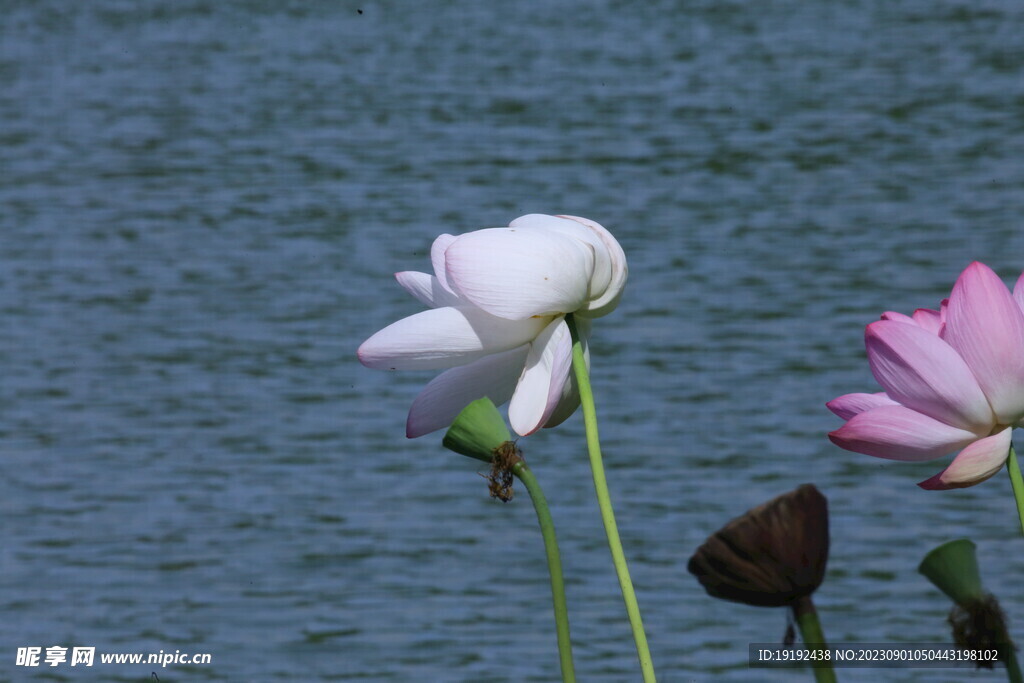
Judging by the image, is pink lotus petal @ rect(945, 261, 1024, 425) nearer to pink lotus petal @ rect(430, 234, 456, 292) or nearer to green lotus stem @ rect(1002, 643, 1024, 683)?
green lotus stem @ rect(1002, 643, 1024, 683)

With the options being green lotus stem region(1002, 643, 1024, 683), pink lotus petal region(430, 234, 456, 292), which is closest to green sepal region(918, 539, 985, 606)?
green lotus stem region(1002, 643, 1024, 683)

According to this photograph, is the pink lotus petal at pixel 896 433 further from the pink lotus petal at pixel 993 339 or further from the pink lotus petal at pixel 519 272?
the pink lotus petal at pixel 519 272

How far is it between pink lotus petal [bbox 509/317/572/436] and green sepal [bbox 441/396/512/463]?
23 millimetres

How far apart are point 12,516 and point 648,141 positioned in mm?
5208

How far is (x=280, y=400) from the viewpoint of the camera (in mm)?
5453

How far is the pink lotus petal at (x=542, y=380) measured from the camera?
955mm

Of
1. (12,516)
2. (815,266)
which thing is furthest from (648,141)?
(12,516)

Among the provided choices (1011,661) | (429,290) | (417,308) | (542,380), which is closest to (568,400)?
(542,380)

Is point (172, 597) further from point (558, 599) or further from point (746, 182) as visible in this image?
point (746, 182)

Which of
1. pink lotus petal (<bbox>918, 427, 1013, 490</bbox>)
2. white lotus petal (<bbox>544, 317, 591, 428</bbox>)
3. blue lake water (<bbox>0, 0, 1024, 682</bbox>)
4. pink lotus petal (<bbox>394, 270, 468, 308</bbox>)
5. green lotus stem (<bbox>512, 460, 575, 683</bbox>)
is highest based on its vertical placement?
pink lotus petal (<bbox>918, 427, 1013, 490</bbox>)

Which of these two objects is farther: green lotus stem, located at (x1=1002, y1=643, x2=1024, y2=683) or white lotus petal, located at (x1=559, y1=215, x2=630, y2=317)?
white lotus petal, located at (x1=559, y1=215, x2=630, y2=317)

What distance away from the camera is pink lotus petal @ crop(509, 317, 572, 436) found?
3.13ft

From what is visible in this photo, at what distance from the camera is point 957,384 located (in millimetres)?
844

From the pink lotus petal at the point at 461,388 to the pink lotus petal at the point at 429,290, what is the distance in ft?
0.16
